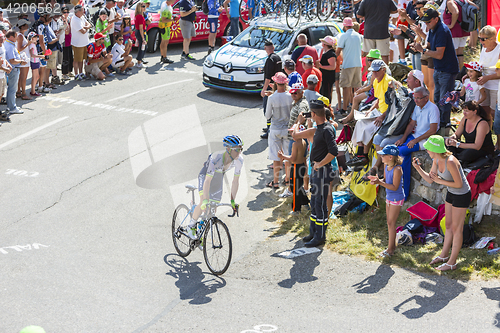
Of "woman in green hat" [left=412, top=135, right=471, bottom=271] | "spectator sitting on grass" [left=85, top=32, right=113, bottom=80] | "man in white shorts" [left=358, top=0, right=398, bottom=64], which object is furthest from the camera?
"spectator sitting on grass" [left=85, top=32, right=113, bottom=80]

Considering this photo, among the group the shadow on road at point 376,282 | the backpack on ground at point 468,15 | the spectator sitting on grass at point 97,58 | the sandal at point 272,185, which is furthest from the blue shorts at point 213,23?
the shadow on road at point 376,282

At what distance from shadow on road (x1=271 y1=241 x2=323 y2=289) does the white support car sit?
23.2 ft

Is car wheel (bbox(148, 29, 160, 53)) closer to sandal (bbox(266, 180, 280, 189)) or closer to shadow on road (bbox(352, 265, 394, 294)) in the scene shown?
sandal (bbox(266, 180, 280, 189))

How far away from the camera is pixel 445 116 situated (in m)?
9.50

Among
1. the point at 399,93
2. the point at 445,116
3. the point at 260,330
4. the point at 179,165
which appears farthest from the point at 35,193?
the point at 445,116

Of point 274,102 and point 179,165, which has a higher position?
point 274,102

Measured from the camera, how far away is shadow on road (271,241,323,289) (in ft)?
24.1

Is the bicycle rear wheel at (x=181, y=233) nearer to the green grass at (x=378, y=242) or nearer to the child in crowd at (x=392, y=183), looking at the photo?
the green grass at (x=378, y=242)

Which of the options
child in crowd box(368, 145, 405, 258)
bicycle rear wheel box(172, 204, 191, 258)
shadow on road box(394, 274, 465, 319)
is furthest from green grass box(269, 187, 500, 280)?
bicycle rear wheel box(172, 204, 191, 258)

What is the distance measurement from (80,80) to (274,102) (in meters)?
8.66

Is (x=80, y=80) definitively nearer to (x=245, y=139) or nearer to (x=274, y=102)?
(x=245, y=139)

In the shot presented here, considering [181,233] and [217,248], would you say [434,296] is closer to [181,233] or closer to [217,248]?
[217,248]

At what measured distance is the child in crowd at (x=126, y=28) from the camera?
1688cm

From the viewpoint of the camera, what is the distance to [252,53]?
14.7 meters
